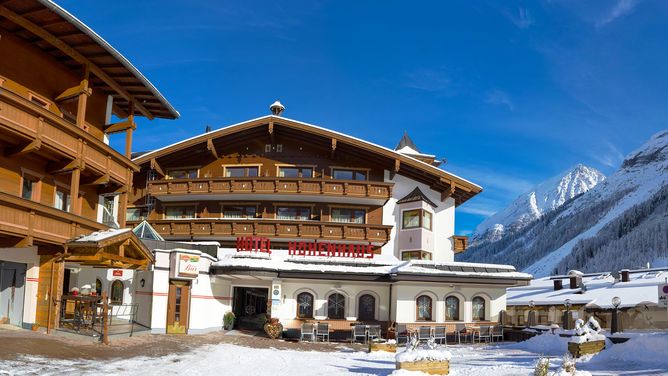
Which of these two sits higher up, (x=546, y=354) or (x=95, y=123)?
(x=95, y=123)

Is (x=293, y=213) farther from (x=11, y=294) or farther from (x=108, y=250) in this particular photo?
(x=11, y=294)

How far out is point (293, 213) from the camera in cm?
3731

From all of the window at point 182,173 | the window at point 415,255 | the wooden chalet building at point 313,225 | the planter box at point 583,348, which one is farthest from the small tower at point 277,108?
the planter box at point 583,348

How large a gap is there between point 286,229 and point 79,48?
16.9 m

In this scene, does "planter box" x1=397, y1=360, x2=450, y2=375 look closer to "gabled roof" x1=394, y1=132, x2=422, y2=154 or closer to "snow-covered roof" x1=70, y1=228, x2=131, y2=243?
"snow-covered roof" x1=70, y1=228, x2=131, y2=243

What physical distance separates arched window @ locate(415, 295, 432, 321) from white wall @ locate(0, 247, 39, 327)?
55.6ft

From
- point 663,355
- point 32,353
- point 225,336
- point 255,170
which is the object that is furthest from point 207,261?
point 663,355

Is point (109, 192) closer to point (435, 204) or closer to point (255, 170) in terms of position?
point (255, 170)

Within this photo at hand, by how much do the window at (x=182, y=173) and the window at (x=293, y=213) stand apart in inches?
233

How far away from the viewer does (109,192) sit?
25609 millimetres

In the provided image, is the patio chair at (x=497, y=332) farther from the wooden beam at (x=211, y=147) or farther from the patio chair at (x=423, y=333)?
the wooden beam at (x=211, y=147)

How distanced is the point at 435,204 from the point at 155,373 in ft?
81.0

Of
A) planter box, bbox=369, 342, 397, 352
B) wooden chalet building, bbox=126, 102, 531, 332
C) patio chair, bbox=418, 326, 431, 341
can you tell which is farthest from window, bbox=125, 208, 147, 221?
planter box, bbox=369, 342, 397, 352

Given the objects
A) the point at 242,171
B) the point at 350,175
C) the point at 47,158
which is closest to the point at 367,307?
the point at 350,175
